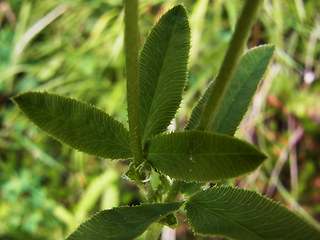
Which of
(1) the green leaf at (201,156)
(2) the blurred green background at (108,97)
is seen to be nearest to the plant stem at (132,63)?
(1) the green leaf at (201,156)

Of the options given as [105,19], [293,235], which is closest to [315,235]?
[293,235]

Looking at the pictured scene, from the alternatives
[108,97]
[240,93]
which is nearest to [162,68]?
[240,93]

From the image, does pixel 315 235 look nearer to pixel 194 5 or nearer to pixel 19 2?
pixel 194 5

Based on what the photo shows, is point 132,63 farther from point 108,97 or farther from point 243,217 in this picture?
point 108,97

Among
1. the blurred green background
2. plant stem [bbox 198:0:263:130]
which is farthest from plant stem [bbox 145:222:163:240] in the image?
the blurred green background

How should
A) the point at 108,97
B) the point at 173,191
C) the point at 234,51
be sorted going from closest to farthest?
the point at 234,51 < the point at 173,191 < the point at 108,97
